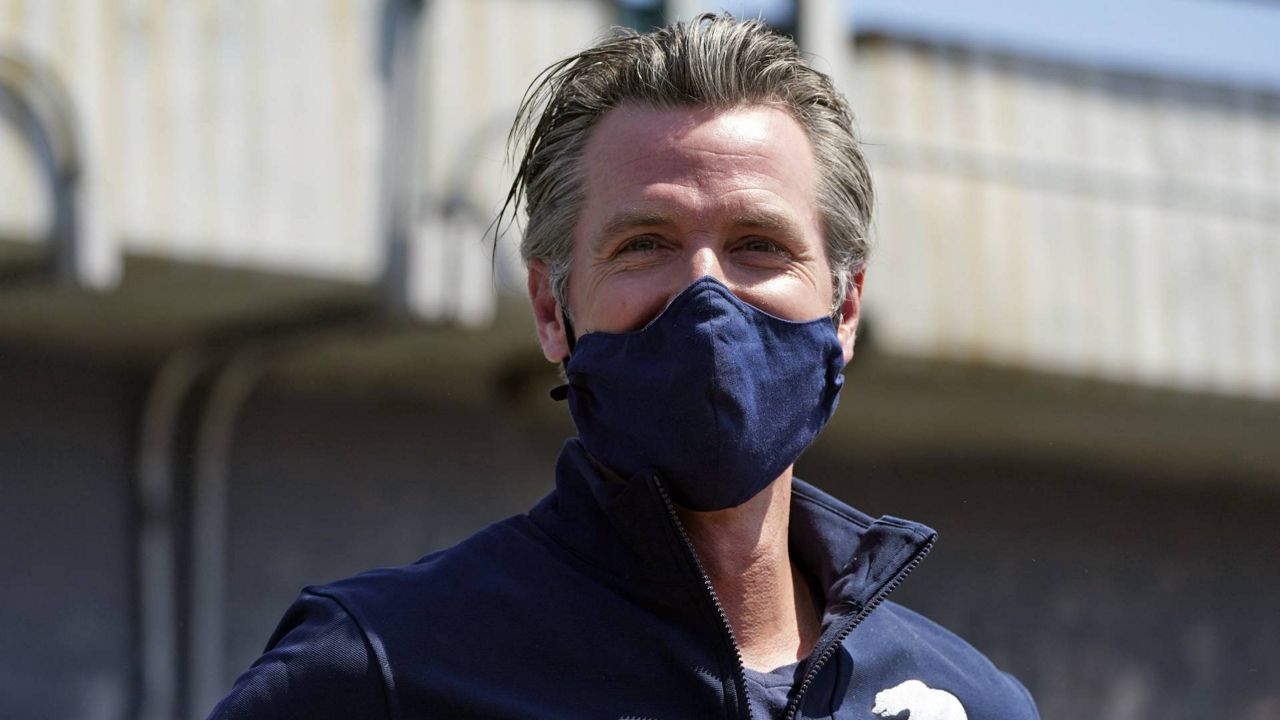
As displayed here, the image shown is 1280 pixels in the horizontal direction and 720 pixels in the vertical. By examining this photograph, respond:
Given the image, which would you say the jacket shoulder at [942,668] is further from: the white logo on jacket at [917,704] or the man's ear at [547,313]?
the man's ear at [547,313]

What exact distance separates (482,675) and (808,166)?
74cm

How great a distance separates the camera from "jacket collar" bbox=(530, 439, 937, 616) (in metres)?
2.23

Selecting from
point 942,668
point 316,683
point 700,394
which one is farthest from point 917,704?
point 316,683

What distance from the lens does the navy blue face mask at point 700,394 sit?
7.33 feet

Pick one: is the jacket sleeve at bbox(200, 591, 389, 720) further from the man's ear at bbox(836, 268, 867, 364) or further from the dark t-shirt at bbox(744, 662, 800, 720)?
the man's ear at bbox(836, 268, 867, 364)

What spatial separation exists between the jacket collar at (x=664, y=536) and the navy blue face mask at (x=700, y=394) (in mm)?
45

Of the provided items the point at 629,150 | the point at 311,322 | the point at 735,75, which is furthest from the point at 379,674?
the point at 311,322

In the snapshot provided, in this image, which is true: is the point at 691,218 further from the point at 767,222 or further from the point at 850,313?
the point at 850,313

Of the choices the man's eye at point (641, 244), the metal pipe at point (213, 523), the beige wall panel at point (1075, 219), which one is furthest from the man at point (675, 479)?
the metal pipe at point (213, 523)

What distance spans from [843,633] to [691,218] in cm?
50

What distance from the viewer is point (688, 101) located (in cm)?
238

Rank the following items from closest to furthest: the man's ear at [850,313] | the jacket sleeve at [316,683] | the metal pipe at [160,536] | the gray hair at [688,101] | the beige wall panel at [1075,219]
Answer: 1. the jacket sleeve at [316,683]
2. the gray hair at [688,101]
3. the man's ear at [850,313]
4. the metal pipe at [160,536]
5. the beige wall panel at [1075,219]

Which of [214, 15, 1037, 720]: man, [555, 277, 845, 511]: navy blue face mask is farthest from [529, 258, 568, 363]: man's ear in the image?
[555, 277, 845, 511]: navy blue face mask

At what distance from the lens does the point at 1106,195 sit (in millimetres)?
8898
